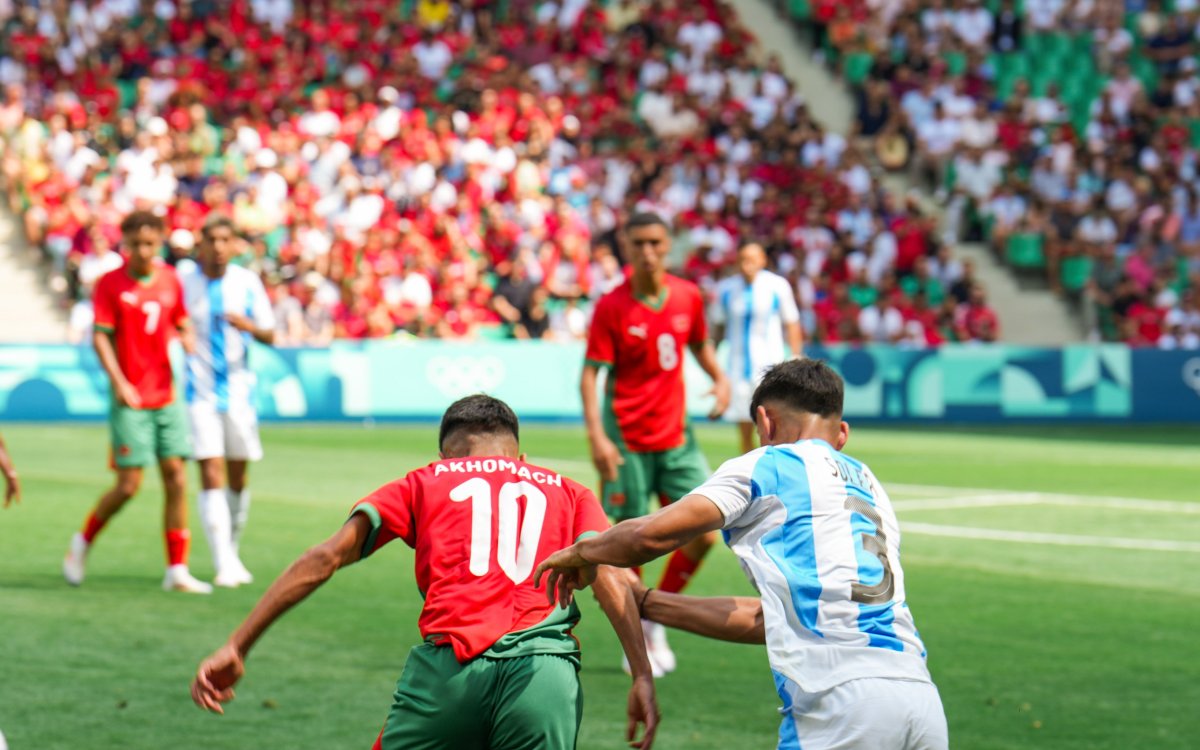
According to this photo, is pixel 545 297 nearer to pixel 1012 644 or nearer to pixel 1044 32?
pixel 1044 32

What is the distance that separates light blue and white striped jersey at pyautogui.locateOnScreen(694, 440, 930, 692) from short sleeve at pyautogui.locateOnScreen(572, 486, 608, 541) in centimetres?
51

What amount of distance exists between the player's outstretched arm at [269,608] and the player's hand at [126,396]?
6.63 metres

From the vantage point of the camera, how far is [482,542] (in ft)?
16.4

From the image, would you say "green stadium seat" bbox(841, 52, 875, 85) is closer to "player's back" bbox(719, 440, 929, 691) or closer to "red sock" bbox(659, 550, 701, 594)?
"red sock" bbox(659, 550, 701, 594)

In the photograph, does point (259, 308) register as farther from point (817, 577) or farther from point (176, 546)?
point (817, 577)

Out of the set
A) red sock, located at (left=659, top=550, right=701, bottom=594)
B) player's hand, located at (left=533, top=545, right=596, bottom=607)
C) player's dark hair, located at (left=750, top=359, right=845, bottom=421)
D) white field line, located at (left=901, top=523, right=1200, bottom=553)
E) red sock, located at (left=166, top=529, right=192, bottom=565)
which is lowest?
white field line, located at (left=901, top=523, right=1200, bottom=553)

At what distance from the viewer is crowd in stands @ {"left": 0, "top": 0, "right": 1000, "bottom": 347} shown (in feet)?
87.4

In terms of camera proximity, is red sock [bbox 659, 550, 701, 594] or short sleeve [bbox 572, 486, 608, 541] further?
red sock [bbox 659, 550, 701, 594]

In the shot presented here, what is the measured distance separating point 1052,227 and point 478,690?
27.8 meters

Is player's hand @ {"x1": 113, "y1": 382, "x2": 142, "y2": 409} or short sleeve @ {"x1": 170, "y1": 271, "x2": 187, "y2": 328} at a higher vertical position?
short sleeve @ {"x1": 170, "y1": 271, "x2": 187, "y2": 328}

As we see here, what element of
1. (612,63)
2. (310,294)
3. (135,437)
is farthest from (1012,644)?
(612,63)

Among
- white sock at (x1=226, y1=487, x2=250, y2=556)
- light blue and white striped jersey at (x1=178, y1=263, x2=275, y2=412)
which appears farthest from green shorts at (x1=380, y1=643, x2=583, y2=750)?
white sock at (x1=226, y1=487, x2=250, y2=556)

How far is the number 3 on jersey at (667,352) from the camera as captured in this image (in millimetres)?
9312

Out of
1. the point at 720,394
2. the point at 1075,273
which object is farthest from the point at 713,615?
the point at 1075,273
